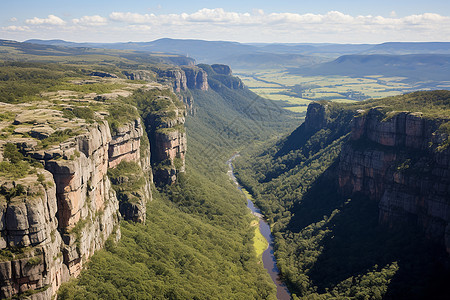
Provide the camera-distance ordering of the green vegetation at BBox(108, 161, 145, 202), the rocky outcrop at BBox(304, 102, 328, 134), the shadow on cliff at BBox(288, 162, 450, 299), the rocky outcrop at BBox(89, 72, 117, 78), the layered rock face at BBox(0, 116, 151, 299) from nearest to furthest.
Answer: the layered rock face at BBox(0, 116, 151, 299), the shadow on cliff at BBox(288, 162, 450, 299), the green vegetation at BBox(108, 161, 145, 202), the rocky outcrop at BBox(304, 102, 328, 134), the rocky outcrop at BBox(89, 72, 117, 78)

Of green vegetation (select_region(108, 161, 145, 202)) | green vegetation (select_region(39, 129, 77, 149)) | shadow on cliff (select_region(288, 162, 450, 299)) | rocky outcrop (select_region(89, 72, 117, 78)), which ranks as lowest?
shadow on cliff (select_region(288, 162, 450, 299))

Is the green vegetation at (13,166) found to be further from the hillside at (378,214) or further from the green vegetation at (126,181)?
the hillside at (378,214)

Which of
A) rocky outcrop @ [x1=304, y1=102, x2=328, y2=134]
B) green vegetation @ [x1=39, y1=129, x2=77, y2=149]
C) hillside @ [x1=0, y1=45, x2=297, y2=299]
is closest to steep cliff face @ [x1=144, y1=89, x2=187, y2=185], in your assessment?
hillside @ [x1=0, y1=45, x2=297, y2=299]

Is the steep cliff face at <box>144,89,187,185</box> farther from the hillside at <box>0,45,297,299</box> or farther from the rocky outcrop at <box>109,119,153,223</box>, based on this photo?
the rocky outcrop at <box>109,119,153,223</box>

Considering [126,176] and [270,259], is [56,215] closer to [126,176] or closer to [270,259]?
[126,176]

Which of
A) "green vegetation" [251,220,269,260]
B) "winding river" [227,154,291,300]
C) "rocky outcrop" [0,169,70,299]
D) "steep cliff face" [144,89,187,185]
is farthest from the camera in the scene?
"steep cliff face" [144,89,187,185]

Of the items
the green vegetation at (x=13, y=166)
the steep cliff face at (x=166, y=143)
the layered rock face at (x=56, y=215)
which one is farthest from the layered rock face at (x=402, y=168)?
the green vegetation at (x=13, y=166)
